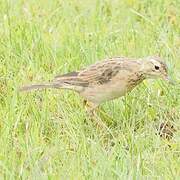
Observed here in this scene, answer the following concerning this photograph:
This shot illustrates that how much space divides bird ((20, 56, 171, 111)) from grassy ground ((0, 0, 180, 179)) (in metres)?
0.17

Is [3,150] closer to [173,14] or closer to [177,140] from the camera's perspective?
[177,140]

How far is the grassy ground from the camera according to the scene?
7.09 metres

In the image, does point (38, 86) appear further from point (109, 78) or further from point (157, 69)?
point (157, 69)

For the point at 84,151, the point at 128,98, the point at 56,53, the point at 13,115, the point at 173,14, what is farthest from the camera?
the point at 173,14

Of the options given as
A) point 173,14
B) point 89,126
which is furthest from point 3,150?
point 173,14

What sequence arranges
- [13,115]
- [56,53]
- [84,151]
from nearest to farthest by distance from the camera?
1. [84,151]
2. [13,115]
3. [56,53]

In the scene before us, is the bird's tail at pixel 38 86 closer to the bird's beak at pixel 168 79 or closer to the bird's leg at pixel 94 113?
the bird's leg at pixel 94 113

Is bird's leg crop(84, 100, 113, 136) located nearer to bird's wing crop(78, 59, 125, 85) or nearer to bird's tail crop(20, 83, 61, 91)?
bird's wing crop(78, 59, 125, 85)

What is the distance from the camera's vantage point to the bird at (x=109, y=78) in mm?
8234

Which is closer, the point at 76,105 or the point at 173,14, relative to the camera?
the point at 76,105

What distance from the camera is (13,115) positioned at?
7.97 metres

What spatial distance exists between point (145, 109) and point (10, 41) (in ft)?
5.94

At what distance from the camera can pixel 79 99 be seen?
8.62 metres

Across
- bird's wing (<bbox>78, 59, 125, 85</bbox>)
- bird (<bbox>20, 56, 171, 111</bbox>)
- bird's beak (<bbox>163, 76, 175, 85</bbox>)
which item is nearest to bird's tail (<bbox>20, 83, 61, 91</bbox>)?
bird (<bbox>20, 56, 171, 111</bbox>)
